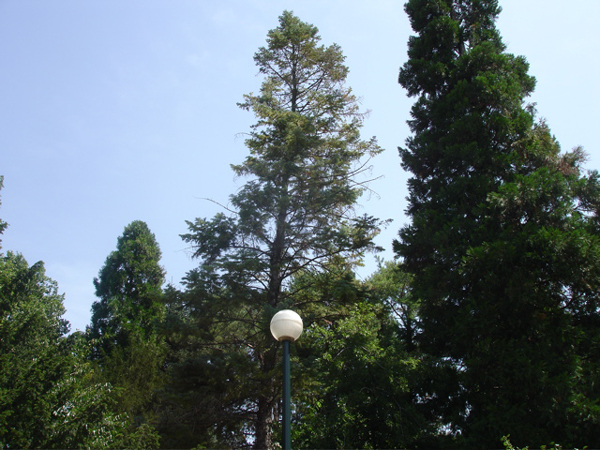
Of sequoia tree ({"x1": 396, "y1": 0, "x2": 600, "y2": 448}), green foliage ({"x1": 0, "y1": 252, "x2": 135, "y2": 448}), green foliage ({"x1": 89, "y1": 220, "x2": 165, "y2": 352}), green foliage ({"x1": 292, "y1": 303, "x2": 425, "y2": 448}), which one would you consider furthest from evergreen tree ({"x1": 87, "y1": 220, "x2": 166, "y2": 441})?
sequoia tree ({"x1": 396, "y1": 0, "x2": 600, "y2": 448})

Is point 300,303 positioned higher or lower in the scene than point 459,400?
higher

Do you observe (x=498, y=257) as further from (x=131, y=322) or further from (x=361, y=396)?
(x=131, y=322)

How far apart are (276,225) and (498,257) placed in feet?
24.3

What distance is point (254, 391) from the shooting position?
1316 centimetres

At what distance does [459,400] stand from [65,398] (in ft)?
30.4

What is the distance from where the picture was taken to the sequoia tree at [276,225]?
1385 centimetres

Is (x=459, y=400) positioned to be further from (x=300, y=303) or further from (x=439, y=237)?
(x=300, y=303)

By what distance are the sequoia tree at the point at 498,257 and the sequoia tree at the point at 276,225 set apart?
105 inches

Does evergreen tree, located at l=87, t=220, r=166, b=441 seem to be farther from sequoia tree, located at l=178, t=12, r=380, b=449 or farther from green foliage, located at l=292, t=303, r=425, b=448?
green foliage, located at l=292, t=303, r=425, b=448

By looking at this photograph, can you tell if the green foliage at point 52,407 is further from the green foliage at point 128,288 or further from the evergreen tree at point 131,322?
the green foliage at point 128,288

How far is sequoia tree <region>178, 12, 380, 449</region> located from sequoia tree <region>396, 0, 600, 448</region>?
2655 mm

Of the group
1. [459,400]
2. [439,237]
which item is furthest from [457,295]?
[459,400]

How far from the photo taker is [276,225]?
635 inches

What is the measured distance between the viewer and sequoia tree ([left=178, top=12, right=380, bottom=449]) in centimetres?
1385
